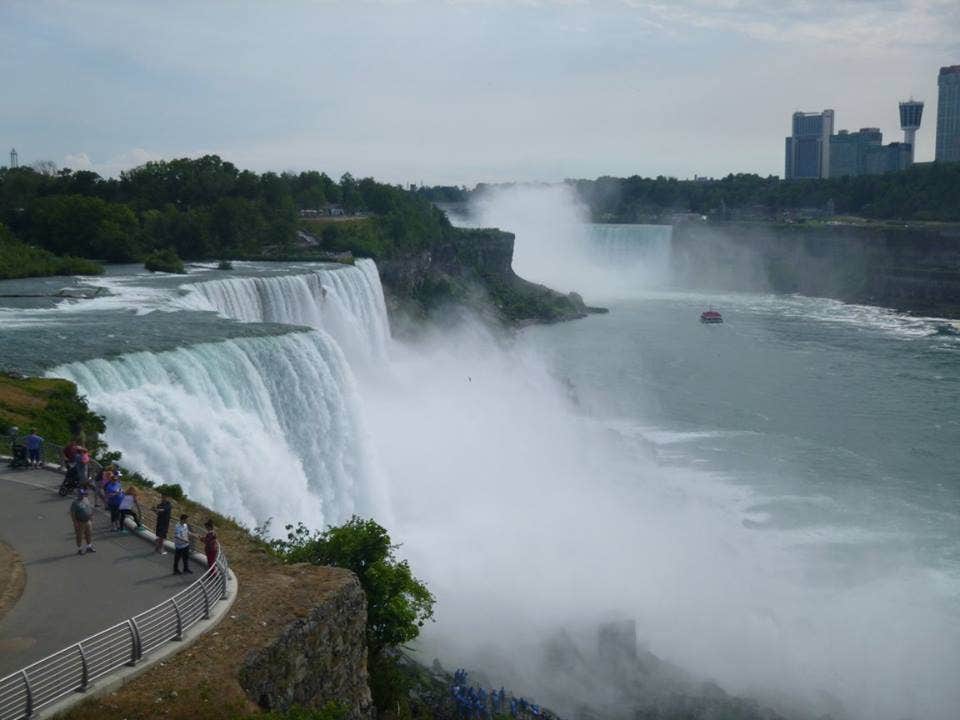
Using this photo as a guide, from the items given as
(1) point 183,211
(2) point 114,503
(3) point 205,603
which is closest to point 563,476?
(2) point 114,503

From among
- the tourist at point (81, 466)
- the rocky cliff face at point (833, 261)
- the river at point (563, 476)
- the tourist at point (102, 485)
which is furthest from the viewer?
the rocky cliff face at point (833, 261)

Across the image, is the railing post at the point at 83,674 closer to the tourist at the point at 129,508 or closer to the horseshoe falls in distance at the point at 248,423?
the tourist at the point at 129,508

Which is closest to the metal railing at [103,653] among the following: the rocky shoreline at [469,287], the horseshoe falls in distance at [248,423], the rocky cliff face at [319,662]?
the rocky cliff face at [319,662]

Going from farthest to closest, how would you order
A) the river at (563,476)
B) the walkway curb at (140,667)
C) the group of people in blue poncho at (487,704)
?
the river at (563,476) < the group of people in blue poncho at (487,704) < the walkway curb at (140,667)

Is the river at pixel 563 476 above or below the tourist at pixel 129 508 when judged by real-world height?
below

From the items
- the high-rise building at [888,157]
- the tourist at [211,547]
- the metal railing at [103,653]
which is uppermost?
the high-rise building at [888,157]

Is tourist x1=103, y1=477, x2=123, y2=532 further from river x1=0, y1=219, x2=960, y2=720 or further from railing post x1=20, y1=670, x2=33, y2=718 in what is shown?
river x1=0, y1=219, x2=960, y2=720

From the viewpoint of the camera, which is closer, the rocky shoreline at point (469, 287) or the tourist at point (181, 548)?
the tourist at point (181, 548)

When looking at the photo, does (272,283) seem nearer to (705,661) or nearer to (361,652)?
(705,661)
